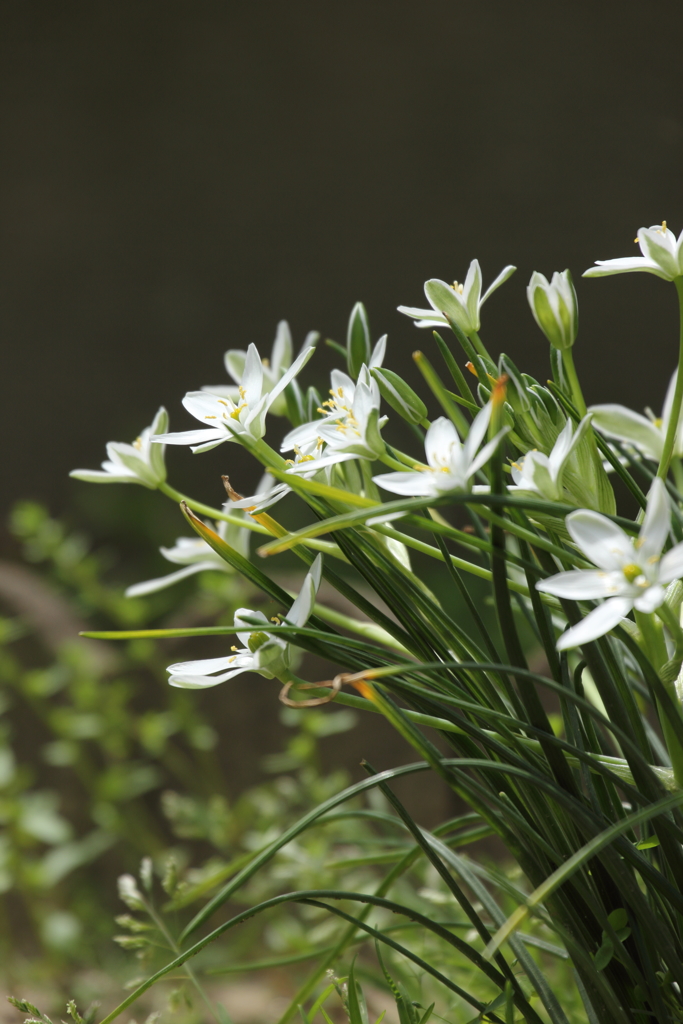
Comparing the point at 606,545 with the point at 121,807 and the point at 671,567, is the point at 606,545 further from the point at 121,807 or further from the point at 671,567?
the point at 121,807

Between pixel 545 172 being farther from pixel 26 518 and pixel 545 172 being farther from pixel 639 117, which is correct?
pixel 26 518

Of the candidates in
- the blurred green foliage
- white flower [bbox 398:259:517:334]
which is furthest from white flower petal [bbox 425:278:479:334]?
the blurred green foliage

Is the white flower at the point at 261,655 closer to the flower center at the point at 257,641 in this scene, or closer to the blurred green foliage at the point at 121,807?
the flower center at the point at 257,641

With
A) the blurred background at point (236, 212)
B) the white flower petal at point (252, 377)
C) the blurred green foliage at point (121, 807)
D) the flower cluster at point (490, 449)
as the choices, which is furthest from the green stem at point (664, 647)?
the blurred background at point (236, 212)

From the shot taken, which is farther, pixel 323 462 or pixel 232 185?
pixel 232 185

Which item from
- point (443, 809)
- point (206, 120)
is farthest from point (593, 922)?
point (206, 120)

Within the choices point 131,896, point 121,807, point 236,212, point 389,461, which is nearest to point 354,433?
point 389,461
